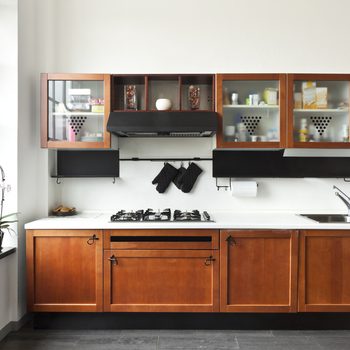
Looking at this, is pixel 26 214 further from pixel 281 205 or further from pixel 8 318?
pixel 281 205

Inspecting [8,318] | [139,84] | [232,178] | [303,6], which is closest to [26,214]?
[8,318]

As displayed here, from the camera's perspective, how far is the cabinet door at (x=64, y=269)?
2.32m

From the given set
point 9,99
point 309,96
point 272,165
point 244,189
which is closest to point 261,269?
point 244,189

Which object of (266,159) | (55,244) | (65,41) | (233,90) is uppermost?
(65,41)

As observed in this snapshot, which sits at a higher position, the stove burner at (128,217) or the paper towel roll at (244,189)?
the paper towel roll at (244,189)

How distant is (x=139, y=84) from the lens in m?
2.81

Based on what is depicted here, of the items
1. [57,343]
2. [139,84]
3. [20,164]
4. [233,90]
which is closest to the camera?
[57,343]

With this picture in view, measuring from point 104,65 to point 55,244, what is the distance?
1.68 metres

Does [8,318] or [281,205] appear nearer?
[8,318]

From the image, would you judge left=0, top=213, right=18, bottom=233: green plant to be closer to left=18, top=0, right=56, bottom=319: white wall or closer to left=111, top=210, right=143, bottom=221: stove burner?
left=18, top=0, right=56, bottom=319: white wall

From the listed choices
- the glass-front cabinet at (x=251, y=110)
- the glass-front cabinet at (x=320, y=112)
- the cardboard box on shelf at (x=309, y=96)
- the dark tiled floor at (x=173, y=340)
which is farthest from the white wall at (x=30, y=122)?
the cardboard box on shelf at (x=309, y=96)

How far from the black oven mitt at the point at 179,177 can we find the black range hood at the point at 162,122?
53cm

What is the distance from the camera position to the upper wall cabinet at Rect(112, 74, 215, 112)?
8.61ft

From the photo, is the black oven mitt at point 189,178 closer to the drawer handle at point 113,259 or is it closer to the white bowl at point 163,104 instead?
the white bowl at point 163,104
